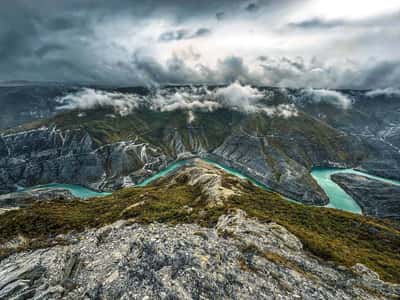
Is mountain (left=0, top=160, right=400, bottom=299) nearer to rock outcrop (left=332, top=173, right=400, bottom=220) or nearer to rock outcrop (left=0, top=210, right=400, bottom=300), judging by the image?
rock outcrop (left=0, top=210, right=400, bottom=300)

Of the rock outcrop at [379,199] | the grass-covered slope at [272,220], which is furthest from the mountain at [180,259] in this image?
the rock outcrop at [379,199]

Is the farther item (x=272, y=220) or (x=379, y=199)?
(x=379, y=199)

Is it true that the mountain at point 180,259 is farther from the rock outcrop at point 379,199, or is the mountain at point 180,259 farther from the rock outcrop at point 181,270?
the rock outcrop at point 379,199

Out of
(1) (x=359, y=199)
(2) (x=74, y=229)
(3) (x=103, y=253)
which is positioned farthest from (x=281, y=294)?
(1) (x=359, y=199)

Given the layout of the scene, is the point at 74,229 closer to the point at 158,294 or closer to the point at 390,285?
the point at 158,294

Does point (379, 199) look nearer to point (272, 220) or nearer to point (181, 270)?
point (272, 220)

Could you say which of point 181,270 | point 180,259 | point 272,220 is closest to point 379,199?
point 272,220
